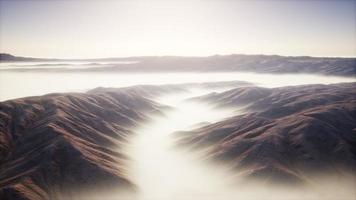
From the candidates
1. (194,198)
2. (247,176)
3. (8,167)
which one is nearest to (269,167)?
(247,176)

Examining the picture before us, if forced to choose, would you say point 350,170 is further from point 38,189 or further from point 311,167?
point 38,189

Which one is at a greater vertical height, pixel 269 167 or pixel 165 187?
pixel 269 167

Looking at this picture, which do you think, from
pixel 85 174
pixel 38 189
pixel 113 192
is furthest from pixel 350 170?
pixel 38 189

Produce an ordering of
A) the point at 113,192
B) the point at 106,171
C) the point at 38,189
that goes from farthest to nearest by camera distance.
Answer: the point at 106,171 < the point at 113,192 < the point at 38,189

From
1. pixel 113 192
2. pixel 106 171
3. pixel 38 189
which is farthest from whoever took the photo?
pixel 106 171

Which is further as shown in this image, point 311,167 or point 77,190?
point 311,167

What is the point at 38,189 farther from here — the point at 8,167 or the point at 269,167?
the point at 269,167

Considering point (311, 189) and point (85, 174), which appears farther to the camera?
point (85, 174)

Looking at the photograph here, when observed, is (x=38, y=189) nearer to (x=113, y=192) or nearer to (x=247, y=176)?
(x=113, y=192)
